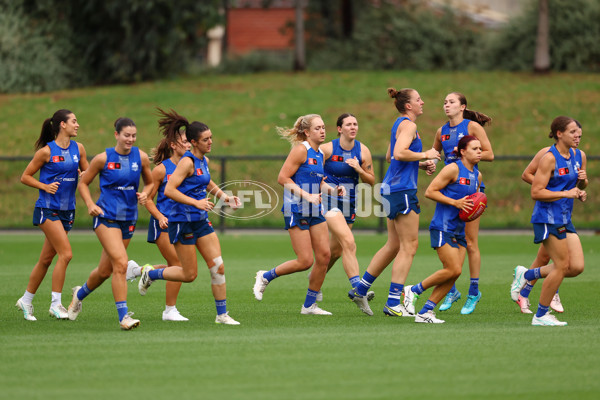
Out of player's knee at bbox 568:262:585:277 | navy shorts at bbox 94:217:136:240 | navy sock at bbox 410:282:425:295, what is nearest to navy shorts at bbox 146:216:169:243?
navy shorts at bbox 94:217:136:240

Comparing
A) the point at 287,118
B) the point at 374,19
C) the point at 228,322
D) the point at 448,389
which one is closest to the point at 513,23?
the point at 374,19

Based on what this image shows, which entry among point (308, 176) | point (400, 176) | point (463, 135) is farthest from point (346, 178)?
point (463, 135)

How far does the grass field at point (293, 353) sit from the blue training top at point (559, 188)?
3.41 feet

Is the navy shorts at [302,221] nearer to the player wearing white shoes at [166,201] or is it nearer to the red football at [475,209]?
the player wearing white shoes at [166,201]

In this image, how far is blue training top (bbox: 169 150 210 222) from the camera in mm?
8594

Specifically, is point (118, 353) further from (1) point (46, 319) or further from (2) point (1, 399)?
(1) point (46, 319)

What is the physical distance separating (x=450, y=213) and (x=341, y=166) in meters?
1.66

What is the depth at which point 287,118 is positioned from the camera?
28.3m

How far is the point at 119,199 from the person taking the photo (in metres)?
8.73

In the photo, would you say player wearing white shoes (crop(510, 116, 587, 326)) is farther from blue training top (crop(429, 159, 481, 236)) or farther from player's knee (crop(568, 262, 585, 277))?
blue training top (crop(429, 159, 481, 236))

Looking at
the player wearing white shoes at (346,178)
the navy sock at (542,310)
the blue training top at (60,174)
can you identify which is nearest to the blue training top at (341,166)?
the player wearing white shoes at (346,178)

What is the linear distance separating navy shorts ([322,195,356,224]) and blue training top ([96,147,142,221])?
90.3 inches

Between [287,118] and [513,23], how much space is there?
40.4 ft

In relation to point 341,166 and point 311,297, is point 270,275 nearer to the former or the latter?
point 311,297
